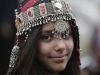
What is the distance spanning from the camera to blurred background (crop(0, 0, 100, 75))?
5.17 metres

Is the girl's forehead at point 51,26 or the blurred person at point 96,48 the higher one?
the girl's forehead at point 51,26

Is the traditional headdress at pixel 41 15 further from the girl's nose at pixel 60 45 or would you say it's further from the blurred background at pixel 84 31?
the blurred background at pixel 84 31

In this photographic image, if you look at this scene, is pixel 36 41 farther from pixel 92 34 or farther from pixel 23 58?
pixel 92 34

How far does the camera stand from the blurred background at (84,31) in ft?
17.0

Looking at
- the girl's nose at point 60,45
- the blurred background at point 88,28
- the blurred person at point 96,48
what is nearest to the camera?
the girl's nose at point 60,45

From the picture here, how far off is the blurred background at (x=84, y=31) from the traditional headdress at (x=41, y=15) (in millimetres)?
1177

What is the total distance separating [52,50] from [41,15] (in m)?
0.30

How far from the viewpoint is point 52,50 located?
3.51 metres

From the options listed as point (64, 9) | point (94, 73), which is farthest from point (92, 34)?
point (64, 9)

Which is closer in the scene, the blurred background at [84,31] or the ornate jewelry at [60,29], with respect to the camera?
the ornate jewelry at [60,29]

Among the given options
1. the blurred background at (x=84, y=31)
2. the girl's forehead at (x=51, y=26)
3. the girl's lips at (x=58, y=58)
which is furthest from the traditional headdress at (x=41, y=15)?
the blurred background at (x=84, y=31)

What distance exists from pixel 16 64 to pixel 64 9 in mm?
581

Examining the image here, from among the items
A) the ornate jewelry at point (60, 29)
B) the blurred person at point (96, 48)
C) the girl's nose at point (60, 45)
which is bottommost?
the blurred person at point (96, 48)

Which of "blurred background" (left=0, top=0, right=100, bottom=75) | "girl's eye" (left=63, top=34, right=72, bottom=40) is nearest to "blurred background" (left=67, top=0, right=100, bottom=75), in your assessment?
"blurred background" (left=0, top=0, right=100, bottom=75)
